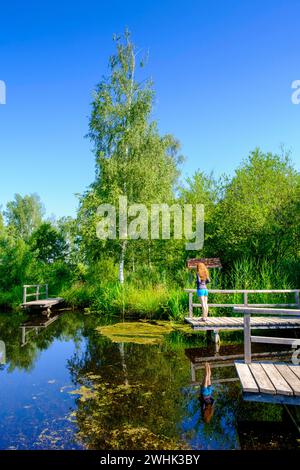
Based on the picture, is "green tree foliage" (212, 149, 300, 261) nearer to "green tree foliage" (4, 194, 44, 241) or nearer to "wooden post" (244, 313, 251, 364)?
"wooden post" (244, 313, 251, 364)

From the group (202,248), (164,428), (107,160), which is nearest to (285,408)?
(164,428)

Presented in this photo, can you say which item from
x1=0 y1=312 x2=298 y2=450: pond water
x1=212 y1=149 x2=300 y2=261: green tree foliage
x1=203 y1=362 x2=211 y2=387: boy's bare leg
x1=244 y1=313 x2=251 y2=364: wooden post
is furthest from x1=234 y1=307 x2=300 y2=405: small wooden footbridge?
x1=212 y1=149 x2=300 y2=261: green tree foliage

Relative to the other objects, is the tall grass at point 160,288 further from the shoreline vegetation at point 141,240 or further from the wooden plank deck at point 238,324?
the wooden plank deck at point 238,324

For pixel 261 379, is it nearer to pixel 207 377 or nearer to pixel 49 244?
pixel 207 377

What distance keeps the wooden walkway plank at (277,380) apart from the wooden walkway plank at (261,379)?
0.17 feet

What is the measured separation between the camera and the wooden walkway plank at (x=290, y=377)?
448cm

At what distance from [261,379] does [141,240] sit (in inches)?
544

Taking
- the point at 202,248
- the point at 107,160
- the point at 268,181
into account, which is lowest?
the point at 202,248

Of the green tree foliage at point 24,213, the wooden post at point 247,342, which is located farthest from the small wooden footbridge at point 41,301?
the green tree foliage at point 24,213

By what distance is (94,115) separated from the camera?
768 inches

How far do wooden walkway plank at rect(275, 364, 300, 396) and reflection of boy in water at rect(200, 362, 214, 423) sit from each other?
45.1 inches
